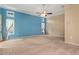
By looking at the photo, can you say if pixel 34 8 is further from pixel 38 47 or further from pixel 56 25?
pixel 38 47

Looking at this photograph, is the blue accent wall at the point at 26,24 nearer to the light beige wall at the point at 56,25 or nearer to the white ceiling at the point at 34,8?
the white ceiling at the point at 34,8

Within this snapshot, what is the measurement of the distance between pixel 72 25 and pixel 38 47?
43.9 inches

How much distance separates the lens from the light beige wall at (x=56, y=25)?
2.88 metres

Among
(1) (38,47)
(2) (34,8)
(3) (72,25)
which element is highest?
(2) (34,8)

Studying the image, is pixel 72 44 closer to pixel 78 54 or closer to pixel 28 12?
pixel 78 54

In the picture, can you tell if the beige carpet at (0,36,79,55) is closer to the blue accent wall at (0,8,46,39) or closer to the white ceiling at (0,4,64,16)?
the blue accent wall at (0,8,46,39)

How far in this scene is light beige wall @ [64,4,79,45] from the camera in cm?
282

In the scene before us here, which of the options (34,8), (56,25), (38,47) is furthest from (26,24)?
(56,25)

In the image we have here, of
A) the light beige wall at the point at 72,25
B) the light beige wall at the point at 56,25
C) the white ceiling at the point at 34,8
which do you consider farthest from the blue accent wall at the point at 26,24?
the light beige wall at the point at 72,25

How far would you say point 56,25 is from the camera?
9.73 feet

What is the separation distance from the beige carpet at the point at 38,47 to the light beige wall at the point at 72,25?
0.57ft

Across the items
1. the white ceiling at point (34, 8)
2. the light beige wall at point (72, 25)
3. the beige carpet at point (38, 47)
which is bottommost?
the beige carpet at point (38, 47)
